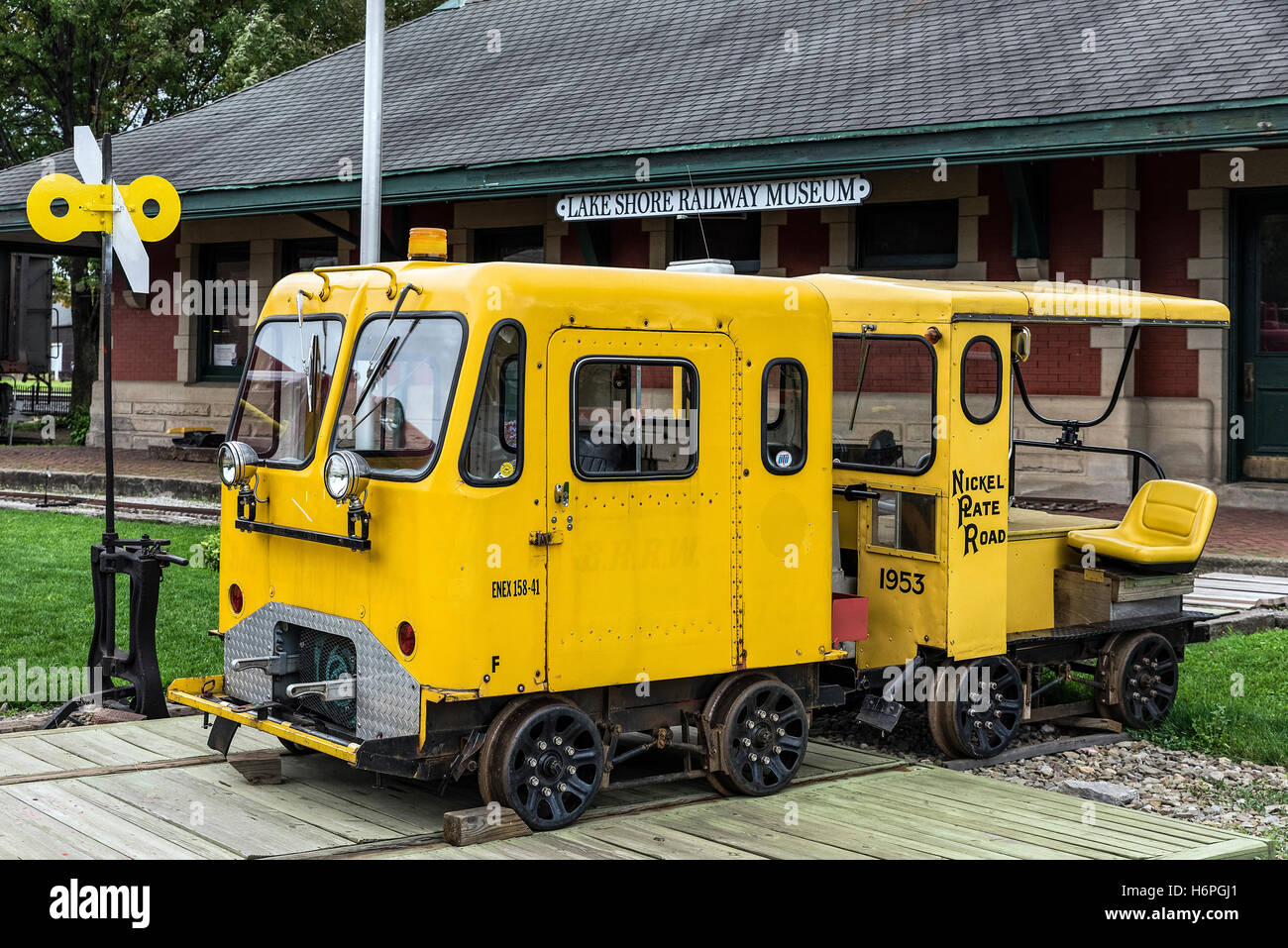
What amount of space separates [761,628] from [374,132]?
604 centimetres

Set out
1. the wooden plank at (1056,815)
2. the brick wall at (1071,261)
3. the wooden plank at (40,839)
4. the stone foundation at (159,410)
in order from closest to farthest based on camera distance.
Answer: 1. the wooden plank at (40,839)
2. the wooden plank at (1056,815)
3. the brick wall at (1071,261)
4. the stone foundation at (159,410)

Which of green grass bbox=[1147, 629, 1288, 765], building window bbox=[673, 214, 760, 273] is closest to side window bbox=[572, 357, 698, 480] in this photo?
green grass bbox=[1147, 629, 1288, 765]

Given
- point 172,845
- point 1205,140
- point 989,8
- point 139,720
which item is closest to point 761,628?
point 172,845

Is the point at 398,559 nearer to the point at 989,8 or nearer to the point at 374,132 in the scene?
the point at 374,132

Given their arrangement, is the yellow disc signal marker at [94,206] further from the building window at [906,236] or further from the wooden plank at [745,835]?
the building window at [906,236]

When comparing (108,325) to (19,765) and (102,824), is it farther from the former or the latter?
(102,824)

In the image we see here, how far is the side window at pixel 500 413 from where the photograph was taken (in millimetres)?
5879

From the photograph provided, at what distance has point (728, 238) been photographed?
1870 cm

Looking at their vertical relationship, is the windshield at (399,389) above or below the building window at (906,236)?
below

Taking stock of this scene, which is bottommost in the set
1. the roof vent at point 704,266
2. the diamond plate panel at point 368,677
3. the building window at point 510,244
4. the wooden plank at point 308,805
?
the wooden plank at point 308,805

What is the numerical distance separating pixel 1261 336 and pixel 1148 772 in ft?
29.8

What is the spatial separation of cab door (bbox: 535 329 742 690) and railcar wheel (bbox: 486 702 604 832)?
157 millimetres

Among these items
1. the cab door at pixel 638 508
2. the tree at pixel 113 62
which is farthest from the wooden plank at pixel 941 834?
the tree at pixel 113 62

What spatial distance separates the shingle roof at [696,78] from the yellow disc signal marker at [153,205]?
8.35 m
